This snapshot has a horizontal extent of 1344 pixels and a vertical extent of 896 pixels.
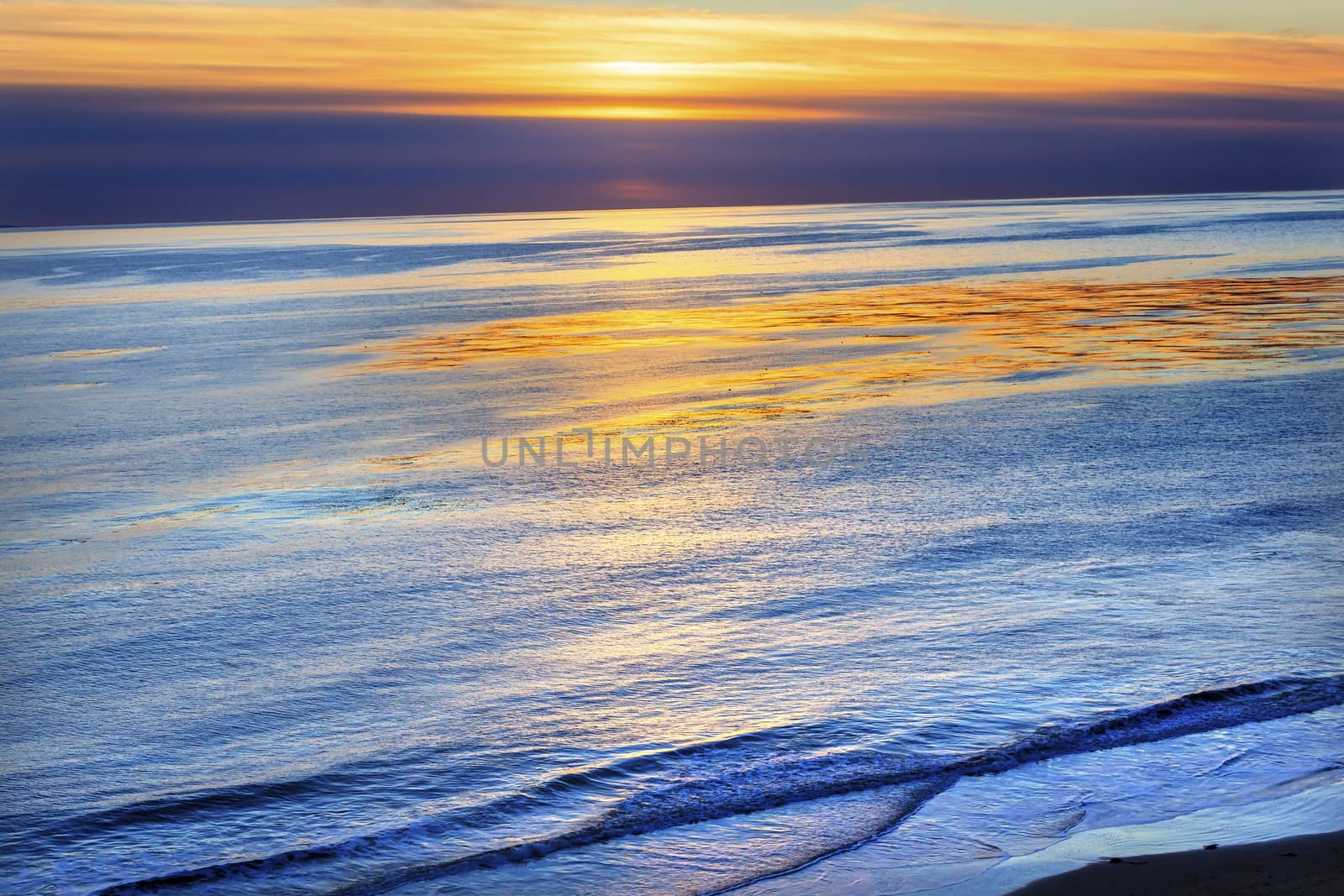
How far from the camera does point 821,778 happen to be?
5.26 meters

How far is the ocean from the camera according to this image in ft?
16.0

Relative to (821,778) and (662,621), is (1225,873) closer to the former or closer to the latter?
Result: (821,778)

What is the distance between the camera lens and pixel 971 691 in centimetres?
606

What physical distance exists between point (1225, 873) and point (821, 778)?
5.15ft

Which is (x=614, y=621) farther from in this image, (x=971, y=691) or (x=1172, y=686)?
(x=1172, y=686)

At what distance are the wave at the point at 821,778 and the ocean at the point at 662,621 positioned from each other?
0.02 metres

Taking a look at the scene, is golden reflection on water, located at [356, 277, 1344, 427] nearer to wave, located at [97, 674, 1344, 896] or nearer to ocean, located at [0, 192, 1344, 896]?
ocean, located at [0, 192, 1344, 896]

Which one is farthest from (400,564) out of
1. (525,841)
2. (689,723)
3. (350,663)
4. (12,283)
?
(12,283)

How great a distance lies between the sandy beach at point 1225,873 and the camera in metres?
4.18

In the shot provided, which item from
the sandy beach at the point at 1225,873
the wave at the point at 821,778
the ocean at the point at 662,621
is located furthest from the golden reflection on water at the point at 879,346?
the sandy beach at the point at 1225,873

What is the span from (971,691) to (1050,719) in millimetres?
438

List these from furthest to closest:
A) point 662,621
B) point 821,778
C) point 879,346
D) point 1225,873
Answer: point 879,346 → point 662,621 → point 821,778 → point 1225,873

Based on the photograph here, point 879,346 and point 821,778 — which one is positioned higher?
point 879,346

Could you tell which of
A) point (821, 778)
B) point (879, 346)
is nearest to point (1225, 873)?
point (821, 778)
